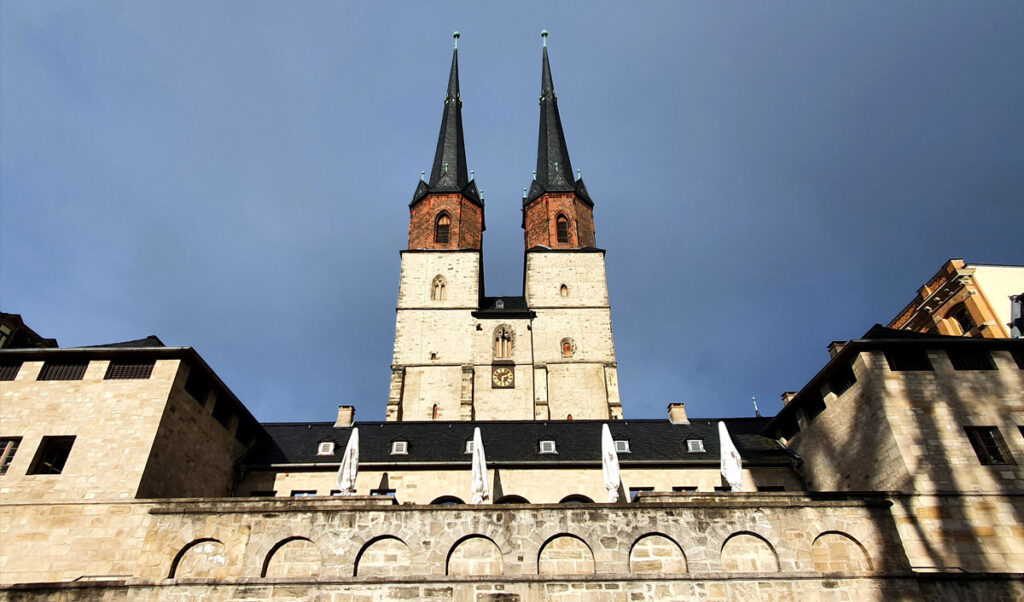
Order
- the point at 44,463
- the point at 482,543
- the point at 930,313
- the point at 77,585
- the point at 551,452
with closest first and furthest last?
1. the point at 77,585
2. the point at 482,543
3. the point at 44,463
4. the point at 551,452
5. the point at 930,313

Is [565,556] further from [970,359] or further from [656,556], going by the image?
[970,359]

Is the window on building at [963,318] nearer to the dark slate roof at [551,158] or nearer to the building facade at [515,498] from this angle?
the building facade at [515,498]

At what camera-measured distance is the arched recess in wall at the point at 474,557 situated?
1703cm

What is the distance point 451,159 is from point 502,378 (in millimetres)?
22276

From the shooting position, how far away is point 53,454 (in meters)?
19.7

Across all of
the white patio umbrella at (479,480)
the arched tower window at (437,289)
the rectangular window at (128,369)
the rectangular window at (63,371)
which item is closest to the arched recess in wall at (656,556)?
the white patio umbrella at (479,480)

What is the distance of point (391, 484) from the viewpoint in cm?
2492

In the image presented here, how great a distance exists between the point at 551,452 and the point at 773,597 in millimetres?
11046

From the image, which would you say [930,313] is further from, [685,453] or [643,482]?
[643,482]

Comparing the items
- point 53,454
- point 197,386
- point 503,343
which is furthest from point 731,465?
point 503,343

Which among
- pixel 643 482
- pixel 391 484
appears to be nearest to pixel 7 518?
pixel 391 484

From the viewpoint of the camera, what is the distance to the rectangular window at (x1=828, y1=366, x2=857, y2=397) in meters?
22.3

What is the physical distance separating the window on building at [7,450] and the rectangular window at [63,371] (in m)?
2.09

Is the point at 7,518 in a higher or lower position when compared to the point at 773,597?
higher
